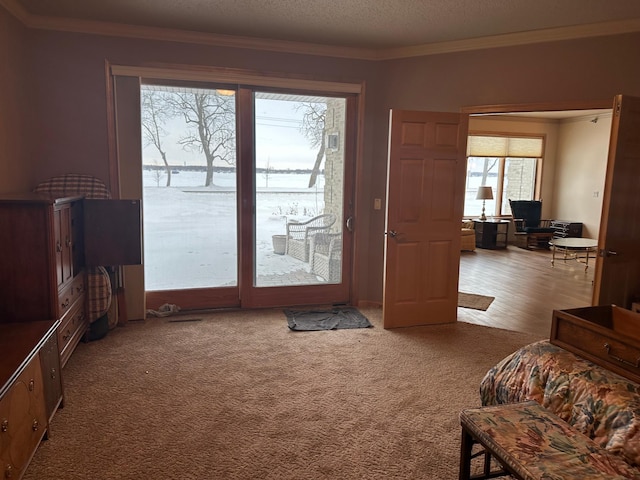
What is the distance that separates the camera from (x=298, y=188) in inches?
184

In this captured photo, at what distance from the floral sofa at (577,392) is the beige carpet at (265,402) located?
0.49m

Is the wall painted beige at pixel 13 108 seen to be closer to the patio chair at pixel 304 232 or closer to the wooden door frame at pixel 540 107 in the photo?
the patio chair at pixel 304 232

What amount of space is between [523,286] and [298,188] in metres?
3.42

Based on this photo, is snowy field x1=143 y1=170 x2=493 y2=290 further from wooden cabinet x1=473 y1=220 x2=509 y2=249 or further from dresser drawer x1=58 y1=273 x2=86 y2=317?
wooden cabinet x1=473 y1=220 x2=509 y2=249

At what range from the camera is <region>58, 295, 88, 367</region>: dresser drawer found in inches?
116

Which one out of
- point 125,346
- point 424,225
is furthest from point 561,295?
point 125,346

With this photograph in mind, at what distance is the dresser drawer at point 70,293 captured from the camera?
294 cm

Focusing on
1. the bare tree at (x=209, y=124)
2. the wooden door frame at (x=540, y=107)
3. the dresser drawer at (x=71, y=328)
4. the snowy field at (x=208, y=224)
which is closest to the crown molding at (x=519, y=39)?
the wooden door frame at (x=540, y=107)

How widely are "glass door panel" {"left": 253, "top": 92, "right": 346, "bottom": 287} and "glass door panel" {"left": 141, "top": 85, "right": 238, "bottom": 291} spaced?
298mm

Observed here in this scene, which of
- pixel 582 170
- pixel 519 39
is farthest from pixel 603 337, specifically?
pixel 582 170

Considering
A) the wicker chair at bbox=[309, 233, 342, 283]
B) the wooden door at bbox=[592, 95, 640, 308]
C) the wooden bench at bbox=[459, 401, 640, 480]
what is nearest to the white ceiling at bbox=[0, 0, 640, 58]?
the wooden door at bbox=[592, 95, 640, 308]

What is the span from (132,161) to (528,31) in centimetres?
369

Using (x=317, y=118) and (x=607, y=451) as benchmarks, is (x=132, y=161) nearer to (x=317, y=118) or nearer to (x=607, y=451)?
(x=317, y=118)

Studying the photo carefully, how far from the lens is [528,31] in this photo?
153 inches
